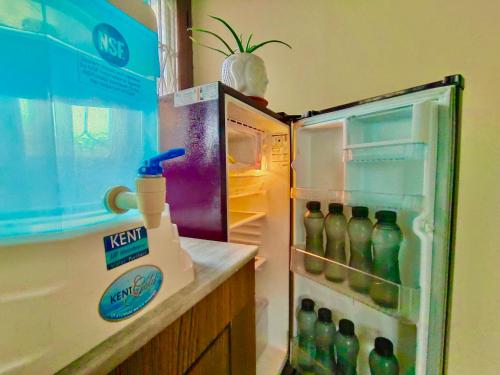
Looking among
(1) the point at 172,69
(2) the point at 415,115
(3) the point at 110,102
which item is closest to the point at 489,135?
(2) the point at 415,115

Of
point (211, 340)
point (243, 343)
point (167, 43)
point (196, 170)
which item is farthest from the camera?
point (167, 43)

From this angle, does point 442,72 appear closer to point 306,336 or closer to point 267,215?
point 267,215

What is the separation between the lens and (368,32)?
1049 millimetres

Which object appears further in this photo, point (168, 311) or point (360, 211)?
point (360, 211)

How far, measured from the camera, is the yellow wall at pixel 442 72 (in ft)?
2.69

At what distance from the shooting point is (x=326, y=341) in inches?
37.6

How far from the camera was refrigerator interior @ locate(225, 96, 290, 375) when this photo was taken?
1057 mm

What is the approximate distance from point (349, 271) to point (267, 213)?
1.47 feet

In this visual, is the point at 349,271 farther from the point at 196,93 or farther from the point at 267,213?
the point at 196,93

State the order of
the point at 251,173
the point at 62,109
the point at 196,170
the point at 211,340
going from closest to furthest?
the point at 62,109
the point at 211,340
the point at 196,170
the point at 251,173

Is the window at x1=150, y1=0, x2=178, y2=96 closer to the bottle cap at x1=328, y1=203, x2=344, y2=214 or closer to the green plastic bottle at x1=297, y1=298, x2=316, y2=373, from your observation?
the bottle cap at x1=328, y1=203, x2=344, y2=214

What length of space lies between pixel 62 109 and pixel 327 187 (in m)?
0.94

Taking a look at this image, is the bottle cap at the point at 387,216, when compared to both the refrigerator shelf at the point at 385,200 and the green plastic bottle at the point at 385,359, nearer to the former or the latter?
the refrigerator shelf at the point at 385,200

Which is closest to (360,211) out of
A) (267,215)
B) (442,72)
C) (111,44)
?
(267,215)
